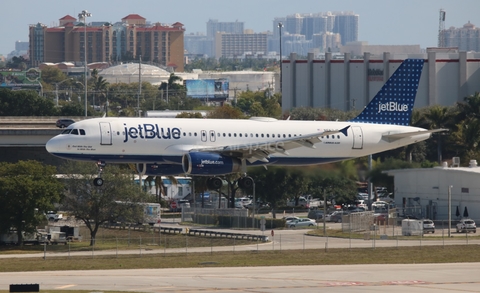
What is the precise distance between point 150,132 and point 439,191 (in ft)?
147

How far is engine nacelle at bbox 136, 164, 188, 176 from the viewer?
80.6m

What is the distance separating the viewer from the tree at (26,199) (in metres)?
101

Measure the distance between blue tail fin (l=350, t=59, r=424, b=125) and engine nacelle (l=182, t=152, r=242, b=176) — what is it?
1374 cm

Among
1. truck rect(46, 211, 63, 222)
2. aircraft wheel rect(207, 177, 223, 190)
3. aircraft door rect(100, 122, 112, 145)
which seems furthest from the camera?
truck rect(46, 211, 63, 222)

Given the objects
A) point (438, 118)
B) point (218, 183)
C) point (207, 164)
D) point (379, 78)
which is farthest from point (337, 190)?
point (379, 78)

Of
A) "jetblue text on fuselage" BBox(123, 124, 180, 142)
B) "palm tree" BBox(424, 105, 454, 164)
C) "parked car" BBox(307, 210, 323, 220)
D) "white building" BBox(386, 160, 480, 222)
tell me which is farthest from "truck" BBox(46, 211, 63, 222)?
"palm tree" BBox(424, 105, 454, 164)

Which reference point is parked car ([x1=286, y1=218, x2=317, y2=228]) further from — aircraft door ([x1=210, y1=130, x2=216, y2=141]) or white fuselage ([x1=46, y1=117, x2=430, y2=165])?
aircraft door ([x1=210, y1=130, x2=216, y2=141])

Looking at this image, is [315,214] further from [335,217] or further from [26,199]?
[26,199]

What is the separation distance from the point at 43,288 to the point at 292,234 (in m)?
46.3

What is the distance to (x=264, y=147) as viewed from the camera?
261 ft

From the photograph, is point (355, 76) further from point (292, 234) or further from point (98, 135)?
point (98, 135)

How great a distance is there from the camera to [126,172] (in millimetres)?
113688

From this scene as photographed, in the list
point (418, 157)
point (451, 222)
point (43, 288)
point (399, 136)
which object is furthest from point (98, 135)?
point (418, 157)

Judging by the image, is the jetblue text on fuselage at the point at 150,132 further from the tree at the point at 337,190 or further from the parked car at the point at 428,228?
the tree at the point at 337,190
